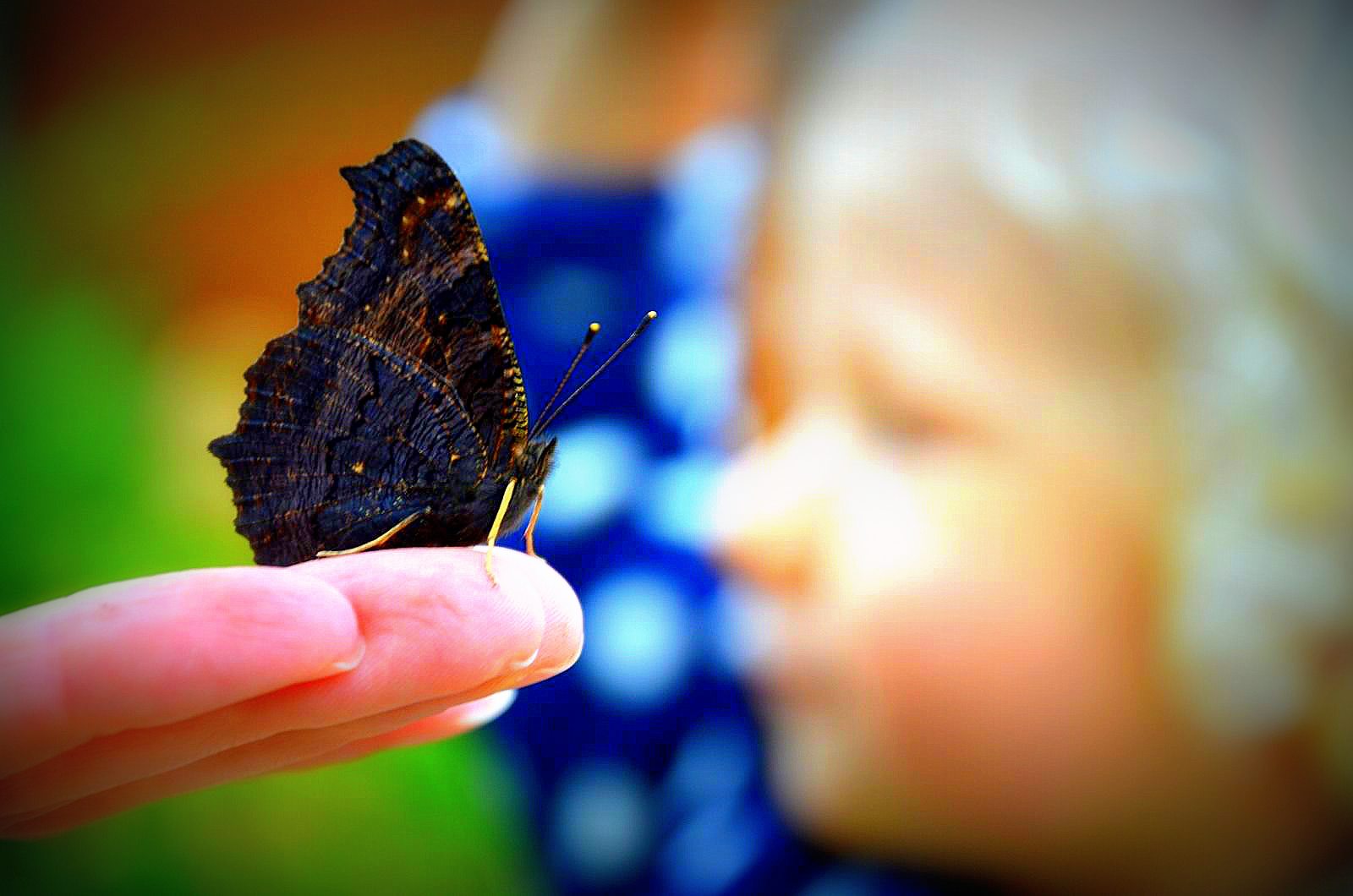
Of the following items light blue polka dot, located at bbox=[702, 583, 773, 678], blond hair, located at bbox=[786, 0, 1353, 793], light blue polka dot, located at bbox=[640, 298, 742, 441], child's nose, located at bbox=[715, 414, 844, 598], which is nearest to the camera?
blond hair, located at bbox=[786, 0, 1353, 793]

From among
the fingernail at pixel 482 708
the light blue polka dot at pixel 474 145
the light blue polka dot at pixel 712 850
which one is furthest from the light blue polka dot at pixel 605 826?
the light blue polka dot at pixel 474 145

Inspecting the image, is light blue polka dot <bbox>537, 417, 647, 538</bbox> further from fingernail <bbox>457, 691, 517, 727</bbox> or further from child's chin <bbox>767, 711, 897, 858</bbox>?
fingernail <bbox>457, 691, 517, 727</bbox>

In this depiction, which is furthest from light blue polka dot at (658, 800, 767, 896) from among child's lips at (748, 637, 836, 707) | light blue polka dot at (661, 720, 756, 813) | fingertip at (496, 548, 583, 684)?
fingertip at (496, 548, 583, 684)

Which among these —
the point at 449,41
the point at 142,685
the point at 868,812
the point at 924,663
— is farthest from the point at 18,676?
the point at 449,41

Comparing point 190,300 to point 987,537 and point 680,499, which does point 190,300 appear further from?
point 987,537

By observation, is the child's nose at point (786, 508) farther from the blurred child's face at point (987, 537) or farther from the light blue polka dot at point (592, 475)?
the light blue polka dot at point (592, 475)

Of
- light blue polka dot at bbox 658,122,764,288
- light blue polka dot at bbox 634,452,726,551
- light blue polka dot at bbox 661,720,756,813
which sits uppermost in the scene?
light blue polka dot at bbox 658,122,764,288
